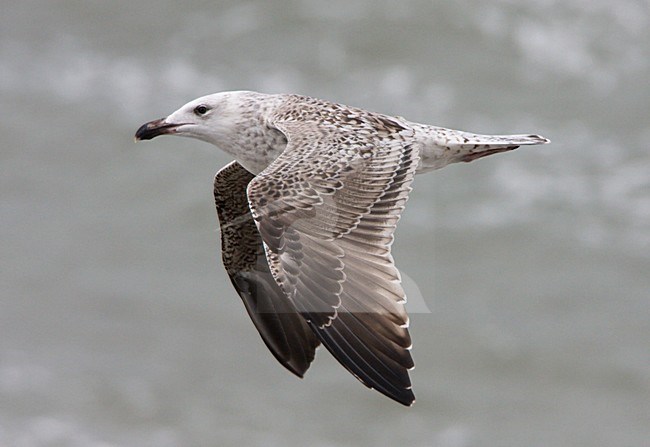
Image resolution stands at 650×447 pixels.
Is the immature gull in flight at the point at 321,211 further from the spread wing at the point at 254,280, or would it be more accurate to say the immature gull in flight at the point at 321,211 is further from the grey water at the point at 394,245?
the grey water at the point at 394,245

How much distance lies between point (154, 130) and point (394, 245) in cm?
1181

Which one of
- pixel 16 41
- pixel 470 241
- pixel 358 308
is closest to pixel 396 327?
pixel 358 308

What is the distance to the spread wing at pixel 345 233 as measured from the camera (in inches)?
245

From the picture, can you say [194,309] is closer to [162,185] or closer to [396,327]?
[162,185]

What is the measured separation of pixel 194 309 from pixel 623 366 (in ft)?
20.1

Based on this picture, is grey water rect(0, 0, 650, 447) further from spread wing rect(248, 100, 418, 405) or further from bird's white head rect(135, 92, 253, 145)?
spread wing rect(248, 100, 418, 405)

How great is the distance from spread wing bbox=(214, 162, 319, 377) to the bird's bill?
487 mm

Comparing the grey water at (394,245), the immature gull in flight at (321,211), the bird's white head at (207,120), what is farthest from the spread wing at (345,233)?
the grey water at (394,245)

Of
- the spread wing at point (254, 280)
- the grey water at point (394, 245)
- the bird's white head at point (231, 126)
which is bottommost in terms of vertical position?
the grey water at point (394, 245)

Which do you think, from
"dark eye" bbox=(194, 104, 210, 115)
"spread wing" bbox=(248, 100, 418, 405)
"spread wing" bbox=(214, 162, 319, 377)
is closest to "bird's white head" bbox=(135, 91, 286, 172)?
"dark eye" bbox=(194, 104, 210, 115)

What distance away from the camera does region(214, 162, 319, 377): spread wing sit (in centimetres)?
771

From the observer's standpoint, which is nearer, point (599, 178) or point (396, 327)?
point (396, 327)

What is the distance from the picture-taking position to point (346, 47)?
22266mm

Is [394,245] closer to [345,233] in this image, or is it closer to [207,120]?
[207,120]
